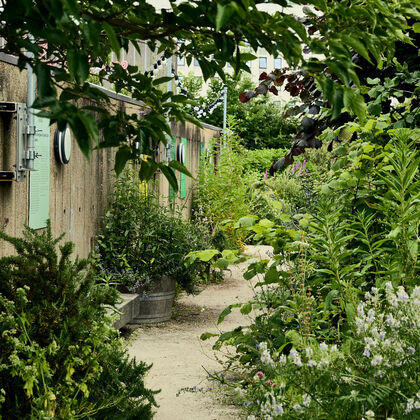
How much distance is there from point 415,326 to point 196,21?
115 centimetres

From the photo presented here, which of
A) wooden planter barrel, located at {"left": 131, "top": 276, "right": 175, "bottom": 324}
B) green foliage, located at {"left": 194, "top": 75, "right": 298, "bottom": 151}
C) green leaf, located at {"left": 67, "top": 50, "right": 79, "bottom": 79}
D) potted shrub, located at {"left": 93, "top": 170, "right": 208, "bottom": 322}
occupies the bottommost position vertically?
wooden planter barrel, located at {"left": 131, "top": 276, "right": 175, "bottom": 324}

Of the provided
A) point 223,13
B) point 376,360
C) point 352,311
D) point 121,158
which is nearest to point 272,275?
point 352,311

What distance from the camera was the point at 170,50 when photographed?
2.50m

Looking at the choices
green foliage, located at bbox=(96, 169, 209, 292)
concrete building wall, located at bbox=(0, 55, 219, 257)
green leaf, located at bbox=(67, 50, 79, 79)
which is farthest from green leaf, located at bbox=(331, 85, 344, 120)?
green foliage, located at bbox=(96, 169, 209, 292)

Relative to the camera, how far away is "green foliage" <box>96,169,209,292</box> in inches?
267

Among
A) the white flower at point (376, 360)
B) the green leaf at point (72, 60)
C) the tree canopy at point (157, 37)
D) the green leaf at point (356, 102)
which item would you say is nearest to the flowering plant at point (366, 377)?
the white flower at point (376, 360)

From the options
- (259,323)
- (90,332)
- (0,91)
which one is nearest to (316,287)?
(259,323)

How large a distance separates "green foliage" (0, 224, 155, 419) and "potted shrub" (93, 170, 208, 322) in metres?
3.38

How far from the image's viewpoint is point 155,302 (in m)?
6.96

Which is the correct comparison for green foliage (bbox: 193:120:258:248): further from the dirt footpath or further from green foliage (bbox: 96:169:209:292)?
green foliage (bbox: 96:169:209:292)

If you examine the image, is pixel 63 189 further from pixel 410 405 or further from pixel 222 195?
pixel 222 195

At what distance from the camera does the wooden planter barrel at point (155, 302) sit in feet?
22.7

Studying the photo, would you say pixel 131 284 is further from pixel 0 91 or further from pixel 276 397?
pixel 276 397

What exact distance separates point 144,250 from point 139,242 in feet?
0.33
